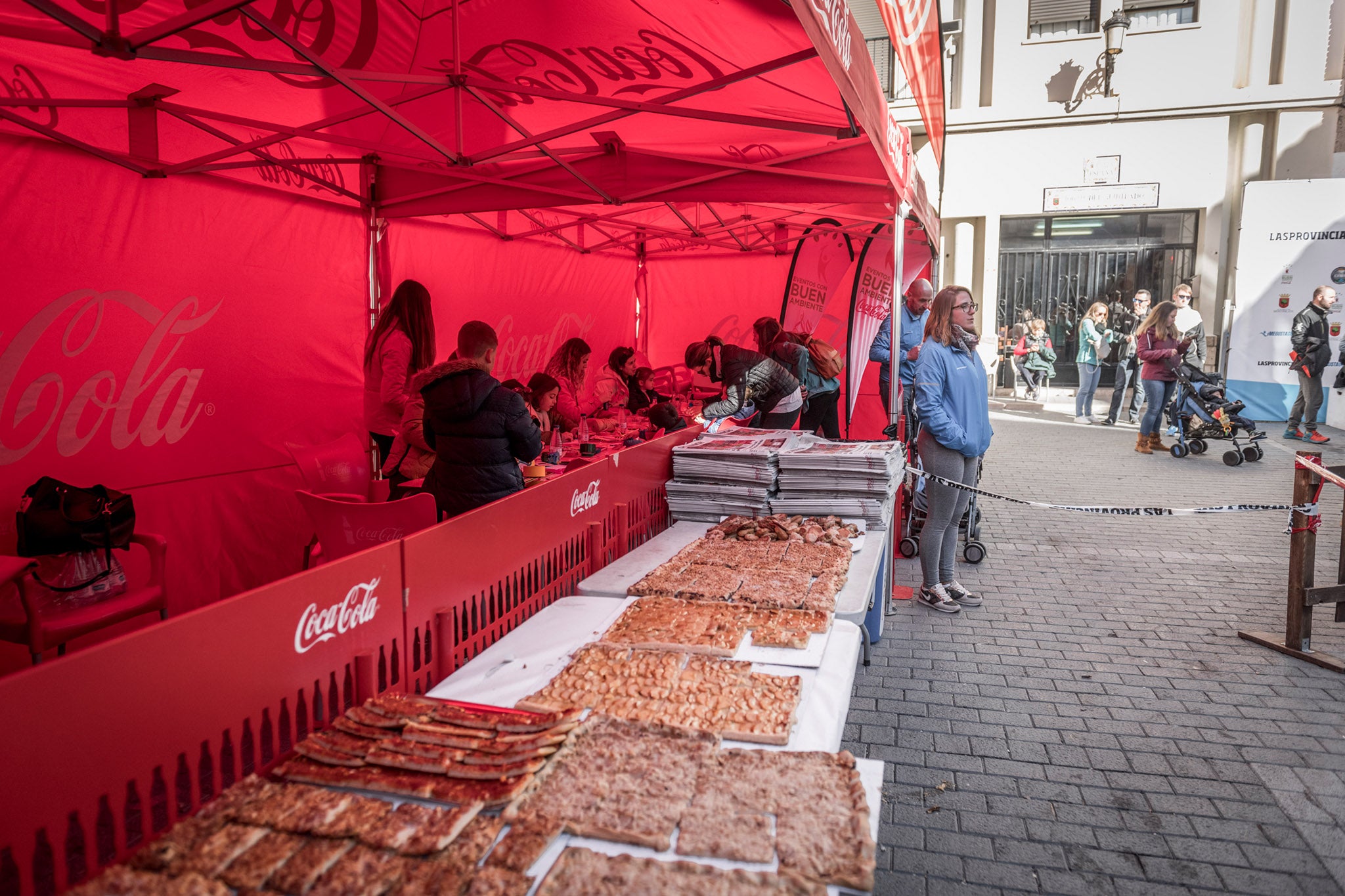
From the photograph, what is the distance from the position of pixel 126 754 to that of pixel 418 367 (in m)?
3.84

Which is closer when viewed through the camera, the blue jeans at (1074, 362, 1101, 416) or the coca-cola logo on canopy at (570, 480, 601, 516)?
the coca-cola logo on canopy at (570, 480, 601, 516)

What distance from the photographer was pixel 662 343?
39.9 ft

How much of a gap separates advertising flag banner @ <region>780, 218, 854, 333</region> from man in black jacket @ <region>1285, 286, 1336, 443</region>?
7998mm

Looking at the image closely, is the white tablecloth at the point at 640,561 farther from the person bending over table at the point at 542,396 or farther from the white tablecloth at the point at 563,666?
the person bending over table at the point at 542,396

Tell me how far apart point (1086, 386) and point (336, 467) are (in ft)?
50.6

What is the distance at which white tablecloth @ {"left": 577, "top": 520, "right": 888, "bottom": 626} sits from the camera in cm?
312

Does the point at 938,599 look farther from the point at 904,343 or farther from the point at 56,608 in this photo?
the point at 56,608

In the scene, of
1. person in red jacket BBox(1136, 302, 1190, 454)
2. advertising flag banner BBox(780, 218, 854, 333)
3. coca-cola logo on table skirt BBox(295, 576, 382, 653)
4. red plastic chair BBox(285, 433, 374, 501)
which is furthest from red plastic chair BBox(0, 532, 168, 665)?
person in red jacket BBox(1136, 302, 1190, 454)

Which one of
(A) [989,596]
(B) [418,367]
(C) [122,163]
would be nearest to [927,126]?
(A) [989,596]

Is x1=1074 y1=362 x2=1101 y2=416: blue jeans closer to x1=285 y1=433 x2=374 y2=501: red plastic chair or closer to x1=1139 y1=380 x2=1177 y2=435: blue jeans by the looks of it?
x1=1139 y1=380 x2=1177 y2=435: blue jeans

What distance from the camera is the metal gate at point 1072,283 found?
18.2 m

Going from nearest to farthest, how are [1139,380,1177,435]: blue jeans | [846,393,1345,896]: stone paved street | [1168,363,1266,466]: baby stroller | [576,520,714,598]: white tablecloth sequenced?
[846,393,1345,896]: stone paved street, [576,520,714,598]: white tablecloth, [1168,363,1266,466]: baby stroller, [1139,380,1177,435]: blue jeans

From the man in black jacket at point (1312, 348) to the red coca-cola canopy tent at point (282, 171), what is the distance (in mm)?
9972

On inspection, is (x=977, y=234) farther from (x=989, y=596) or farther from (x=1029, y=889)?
(x=1029, y=889)
